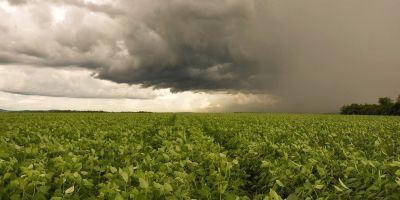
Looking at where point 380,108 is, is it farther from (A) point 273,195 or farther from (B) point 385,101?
(A) point 273,195

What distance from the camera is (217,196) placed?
4.04 metres

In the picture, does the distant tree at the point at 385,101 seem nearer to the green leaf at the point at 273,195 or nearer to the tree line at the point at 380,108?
the tree line at the point at 380,108

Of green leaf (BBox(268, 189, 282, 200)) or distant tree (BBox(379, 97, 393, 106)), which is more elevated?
distant tree (BBox(379, 97, 393, 106))

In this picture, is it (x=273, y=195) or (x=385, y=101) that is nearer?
(x=273, y=195)

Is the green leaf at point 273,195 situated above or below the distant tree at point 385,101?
below

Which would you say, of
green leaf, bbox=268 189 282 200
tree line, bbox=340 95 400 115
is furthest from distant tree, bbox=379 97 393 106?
green leaf, bbox=268 189 282 200

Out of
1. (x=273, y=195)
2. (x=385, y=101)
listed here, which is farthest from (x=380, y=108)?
(x=273, y=195)

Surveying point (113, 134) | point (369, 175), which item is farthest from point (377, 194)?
point (113, 134)

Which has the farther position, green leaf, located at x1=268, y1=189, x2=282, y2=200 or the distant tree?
the distant tree

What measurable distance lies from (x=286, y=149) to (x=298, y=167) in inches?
101

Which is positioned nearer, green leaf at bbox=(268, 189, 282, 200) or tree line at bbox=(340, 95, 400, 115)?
green leaf at bbox=(268, 189, 282, 200)

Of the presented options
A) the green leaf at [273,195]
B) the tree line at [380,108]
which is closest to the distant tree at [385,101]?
the tree line at [380,108]

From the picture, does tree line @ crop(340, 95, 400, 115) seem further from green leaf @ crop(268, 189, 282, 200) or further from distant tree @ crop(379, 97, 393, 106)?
green leaf @ crop(268, 189, 282, 200)

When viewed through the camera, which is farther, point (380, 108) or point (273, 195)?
point (380, 108)
